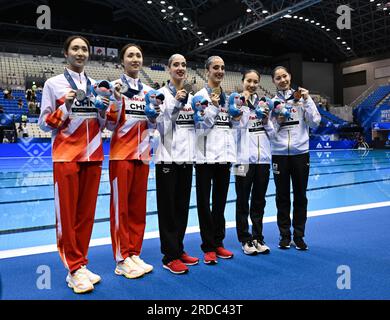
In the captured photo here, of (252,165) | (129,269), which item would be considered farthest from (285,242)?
(129,269)

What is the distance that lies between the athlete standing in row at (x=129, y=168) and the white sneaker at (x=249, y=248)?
3.09 ft

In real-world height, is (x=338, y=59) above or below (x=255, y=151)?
above

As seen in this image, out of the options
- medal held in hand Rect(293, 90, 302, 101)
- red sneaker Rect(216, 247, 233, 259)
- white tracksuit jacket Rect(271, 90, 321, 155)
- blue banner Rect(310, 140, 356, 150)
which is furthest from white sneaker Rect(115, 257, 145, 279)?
blue banner Rect(310, 140, 356, 150)

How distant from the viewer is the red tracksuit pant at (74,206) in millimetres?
2504

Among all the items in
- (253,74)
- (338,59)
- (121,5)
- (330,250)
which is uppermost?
(121,5)

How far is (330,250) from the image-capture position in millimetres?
3287

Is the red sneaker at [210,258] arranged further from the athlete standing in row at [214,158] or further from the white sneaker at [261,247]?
the white sneaker at [261,247]

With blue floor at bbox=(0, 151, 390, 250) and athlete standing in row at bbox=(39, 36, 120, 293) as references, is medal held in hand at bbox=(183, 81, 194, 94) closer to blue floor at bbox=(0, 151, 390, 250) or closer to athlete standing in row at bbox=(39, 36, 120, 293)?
athlete standing in row at bbox=(39, 36, 120, 293)

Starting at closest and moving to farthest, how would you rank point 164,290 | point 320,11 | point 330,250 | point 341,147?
point 164,290, point 330,250, point 341,147, point 320,11

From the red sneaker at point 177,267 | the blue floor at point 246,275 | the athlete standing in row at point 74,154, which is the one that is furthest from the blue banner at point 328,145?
the athlete standing in row at point 74,154
